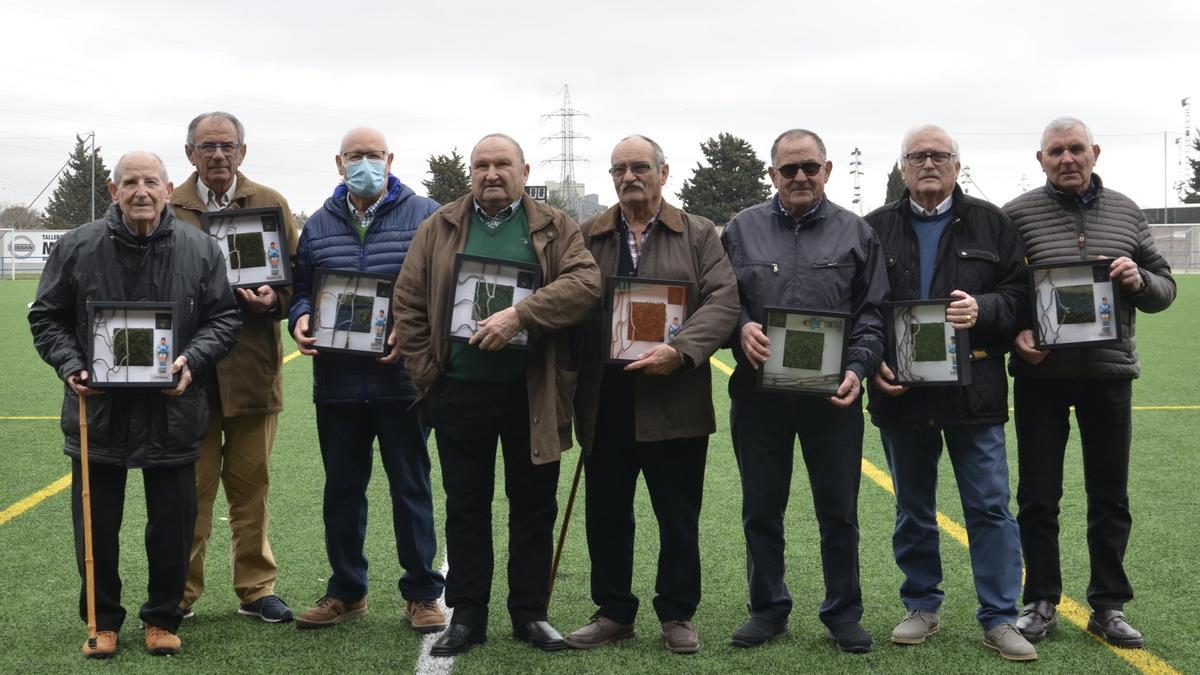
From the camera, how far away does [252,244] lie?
4.89m

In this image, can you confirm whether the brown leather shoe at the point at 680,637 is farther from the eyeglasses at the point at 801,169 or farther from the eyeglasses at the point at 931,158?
the eyeglasses at the point at 931,158

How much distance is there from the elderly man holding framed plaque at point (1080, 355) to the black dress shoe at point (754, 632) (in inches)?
38.3

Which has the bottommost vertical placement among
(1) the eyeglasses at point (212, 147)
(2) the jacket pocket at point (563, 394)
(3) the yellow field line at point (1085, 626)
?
(3) the yellow field line at point (1085, 626)

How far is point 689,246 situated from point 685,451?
797 millimetres

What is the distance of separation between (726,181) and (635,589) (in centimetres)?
6788

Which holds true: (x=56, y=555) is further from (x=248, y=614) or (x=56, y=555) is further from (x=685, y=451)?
(x=685, y=451)

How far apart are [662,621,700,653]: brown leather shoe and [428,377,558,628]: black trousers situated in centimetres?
50

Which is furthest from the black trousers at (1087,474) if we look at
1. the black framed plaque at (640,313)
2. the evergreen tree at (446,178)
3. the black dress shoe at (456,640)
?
the evergreen tree at (446,178)

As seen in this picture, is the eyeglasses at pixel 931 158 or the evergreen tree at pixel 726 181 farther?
the evergreen tree at pixel 726 181

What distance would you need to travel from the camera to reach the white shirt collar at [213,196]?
199 inches

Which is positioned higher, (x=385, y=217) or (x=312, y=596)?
(x=385, y=217)

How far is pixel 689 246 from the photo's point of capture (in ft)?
15.2

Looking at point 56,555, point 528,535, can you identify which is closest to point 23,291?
point 56,555

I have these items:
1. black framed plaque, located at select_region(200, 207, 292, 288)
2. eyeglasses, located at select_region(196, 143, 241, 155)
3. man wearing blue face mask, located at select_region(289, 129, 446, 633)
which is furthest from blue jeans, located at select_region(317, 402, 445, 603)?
eyeglasses, located at select_region(196, 143, 241, 155)
